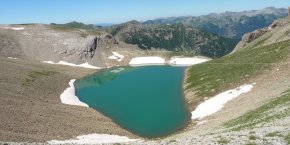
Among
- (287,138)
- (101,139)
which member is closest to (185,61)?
(101,139)

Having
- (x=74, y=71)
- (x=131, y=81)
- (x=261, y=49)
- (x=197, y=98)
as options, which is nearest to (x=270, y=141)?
(x=197, y=98)

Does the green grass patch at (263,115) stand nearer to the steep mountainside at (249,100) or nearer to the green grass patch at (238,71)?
the steep mountainside at (249,100)

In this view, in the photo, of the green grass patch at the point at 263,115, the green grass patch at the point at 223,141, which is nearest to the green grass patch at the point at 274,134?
the green grass patch at the point at 223,141

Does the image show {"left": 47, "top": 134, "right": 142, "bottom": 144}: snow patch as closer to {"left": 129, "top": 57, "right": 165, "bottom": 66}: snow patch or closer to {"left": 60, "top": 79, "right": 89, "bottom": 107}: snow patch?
{"left": 60, "top": 79, "right": 89, "bottom": 107}: snow patch

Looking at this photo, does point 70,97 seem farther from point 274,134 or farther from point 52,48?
point 52,48

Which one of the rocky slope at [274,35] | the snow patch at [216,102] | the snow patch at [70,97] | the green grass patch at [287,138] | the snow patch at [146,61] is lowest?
the snow patch at [146,61]

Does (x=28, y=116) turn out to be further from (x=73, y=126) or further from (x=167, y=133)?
(x=167, y=133)

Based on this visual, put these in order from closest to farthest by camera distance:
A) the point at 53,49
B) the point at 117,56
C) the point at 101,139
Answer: the point at 101,139 < the point at 53,49 < the point at 117,56
